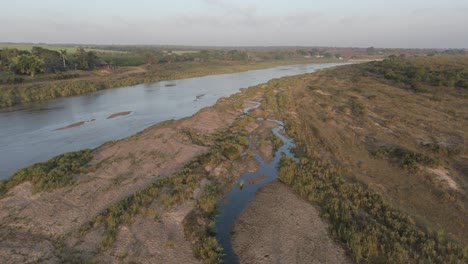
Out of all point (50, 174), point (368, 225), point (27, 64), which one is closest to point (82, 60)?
point (27, 64)

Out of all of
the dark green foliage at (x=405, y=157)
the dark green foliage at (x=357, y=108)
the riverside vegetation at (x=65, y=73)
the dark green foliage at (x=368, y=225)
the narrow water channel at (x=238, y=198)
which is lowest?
the narrow water channel at (x=238, y=198)

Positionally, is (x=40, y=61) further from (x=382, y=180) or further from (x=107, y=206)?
(x=382, y=180)

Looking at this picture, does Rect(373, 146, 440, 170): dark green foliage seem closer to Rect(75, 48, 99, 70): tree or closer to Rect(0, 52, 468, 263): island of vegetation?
Rect(0, 52, 468, 263): island of vegetation

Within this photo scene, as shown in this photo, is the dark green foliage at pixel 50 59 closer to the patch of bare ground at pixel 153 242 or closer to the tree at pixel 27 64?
the tree at pixel 27 64

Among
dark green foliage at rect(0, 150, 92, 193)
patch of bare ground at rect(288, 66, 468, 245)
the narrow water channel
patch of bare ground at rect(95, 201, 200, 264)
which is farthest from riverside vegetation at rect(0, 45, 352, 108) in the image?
patch of bare ground at rect(288, 66, 468, 245)

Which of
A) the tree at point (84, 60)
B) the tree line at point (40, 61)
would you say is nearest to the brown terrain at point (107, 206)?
the tree line at point (40, 61)

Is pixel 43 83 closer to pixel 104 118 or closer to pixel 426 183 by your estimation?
pixel 104 118
